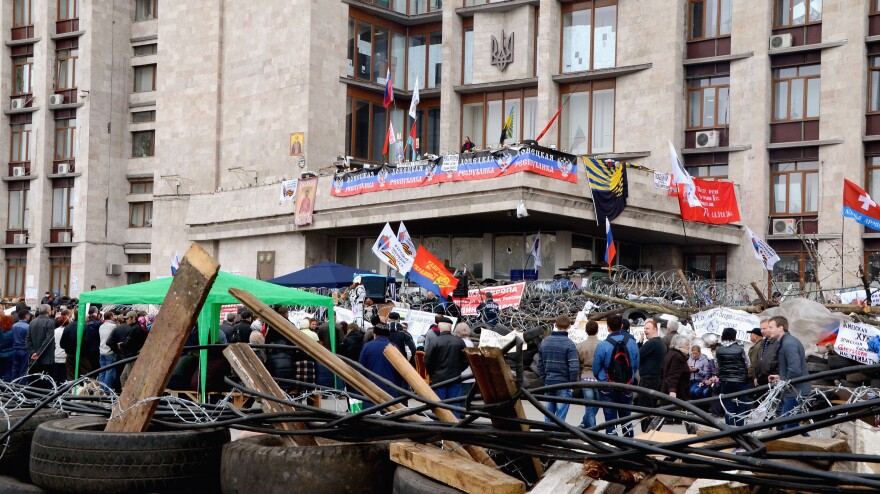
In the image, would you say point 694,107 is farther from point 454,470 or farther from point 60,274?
point 454,470

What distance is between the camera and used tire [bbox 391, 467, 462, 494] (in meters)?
4.84

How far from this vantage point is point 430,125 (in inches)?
1806

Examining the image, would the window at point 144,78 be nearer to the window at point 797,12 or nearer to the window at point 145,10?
the window at point 145,10

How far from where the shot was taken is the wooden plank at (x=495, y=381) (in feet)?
14.8

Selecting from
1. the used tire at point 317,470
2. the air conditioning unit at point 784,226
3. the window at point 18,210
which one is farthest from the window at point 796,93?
the window at point 18,210

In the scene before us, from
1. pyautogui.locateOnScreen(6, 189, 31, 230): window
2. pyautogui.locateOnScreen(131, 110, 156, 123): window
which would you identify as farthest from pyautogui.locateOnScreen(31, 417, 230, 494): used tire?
pyautogui.locateOnScreen(6, 189, 31, 230): window

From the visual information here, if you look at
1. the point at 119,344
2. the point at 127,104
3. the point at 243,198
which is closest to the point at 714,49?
the point at 243,198

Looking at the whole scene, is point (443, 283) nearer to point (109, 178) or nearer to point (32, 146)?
point (109, 178)

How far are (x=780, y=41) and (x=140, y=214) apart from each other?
3475 cm

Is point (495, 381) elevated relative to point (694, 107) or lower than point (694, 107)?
lower

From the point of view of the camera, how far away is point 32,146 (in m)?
55.9

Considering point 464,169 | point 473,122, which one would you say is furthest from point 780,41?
point 473,122

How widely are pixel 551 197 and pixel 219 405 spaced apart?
2588cm

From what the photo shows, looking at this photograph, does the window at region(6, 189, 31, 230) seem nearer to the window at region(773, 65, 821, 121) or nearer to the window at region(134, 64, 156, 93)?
the window at region(134, 64, 156, 93)
